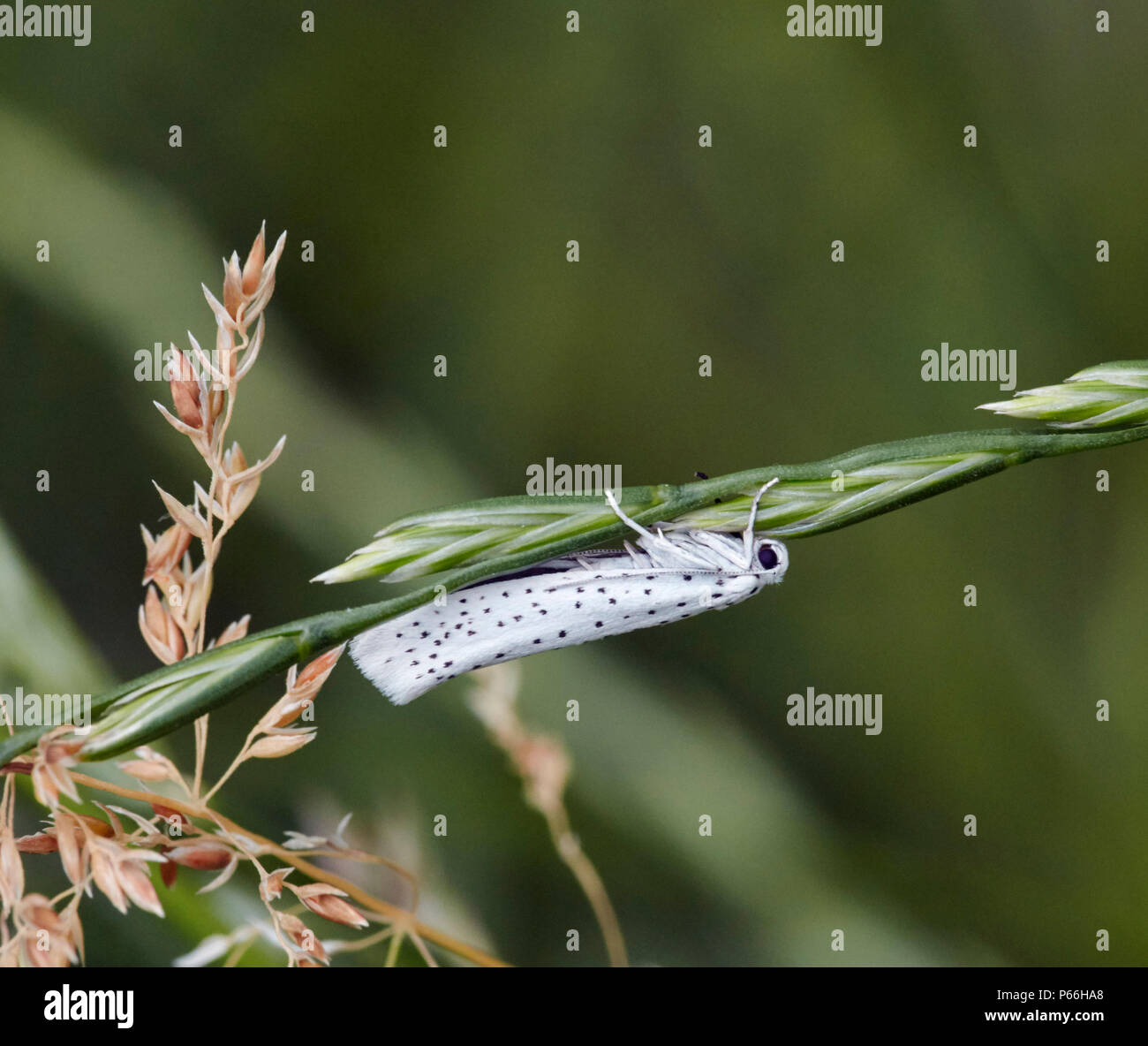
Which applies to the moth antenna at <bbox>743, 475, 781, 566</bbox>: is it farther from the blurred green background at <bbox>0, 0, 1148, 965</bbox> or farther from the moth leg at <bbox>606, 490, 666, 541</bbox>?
the blurred green background at <bbox>0, 0, 1148, 965</bbox>

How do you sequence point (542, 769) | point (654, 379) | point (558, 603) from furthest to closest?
point (654, 379)
point (542, 769)
point (558, 603)

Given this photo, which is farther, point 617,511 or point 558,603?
point 558,603

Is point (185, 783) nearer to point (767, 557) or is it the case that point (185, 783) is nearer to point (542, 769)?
point (767, 557)

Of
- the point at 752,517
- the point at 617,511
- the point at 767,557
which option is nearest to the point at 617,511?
the point at 617,511

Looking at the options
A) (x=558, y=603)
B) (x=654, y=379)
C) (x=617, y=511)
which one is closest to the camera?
(x=617, y=511)

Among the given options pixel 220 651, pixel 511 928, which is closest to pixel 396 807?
pixel 511 928

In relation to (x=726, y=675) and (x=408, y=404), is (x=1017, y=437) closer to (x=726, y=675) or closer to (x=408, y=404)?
(x=726, y=675)

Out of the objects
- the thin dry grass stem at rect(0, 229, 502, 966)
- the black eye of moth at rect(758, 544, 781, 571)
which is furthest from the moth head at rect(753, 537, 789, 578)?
the thin dry grass stem at rect(0, 229, 502, 966)
